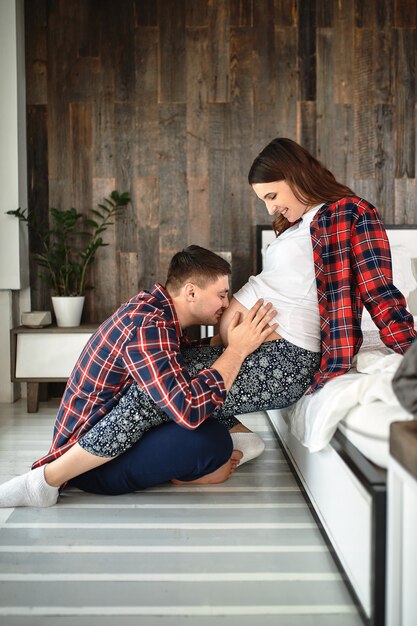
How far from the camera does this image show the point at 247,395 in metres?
2.20

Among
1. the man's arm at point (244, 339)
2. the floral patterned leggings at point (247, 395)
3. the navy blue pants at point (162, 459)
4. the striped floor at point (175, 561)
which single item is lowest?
the striped floor at point (175, 561)

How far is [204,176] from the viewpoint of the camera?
158 inches

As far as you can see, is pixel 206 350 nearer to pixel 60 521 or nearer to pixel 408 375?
pixel 60 521

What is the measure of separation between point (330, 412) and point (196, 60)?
2.84 metres

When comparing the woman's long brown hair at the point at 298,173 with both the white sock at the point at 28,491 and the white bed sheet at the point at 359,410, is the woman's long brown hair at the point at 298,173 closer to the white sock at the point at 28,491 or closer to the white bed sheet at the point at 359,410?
the white bed sheet at the point at 359,410

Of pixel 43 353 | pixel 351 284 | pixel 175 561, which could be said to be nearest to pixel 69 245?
pixel 43 353

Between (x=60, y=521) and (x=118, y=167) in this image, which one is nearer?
(x=60, y=521)

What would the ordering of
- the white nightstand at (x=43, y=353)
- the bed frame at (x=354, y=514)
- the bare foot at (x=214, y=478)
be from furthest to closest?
the white nightstand at (x=43, y=353)
the bare foot at (x=214, y=478)
the bed frame at (x=354, y=514)

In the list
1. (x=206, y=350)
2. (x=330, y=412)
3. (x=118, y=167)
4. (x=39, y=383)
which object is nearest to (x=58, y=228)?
(x=118, y=167)

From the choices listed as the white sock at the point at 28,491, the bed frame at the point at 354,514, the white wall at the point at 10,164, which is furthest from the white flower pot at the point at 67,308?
the bed frame at the point at 354,514

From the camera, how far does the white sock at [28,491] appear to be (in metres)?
2.08

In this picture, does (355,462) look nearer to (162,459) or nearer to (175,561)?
(175,561)

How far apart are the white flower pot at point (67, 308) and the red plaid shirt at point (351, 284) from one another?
1.97m

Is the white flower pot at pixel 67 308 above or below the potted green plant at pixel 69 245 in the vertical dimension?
below
